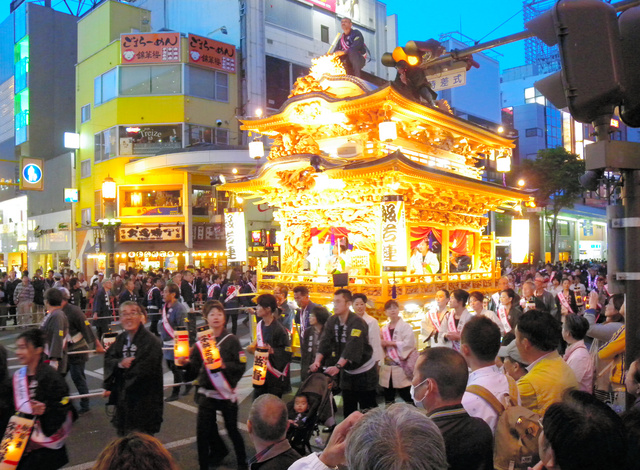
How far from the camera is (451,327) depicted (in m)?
7.64

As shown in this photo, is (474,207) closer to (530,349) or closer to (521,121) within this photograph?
(530,349)

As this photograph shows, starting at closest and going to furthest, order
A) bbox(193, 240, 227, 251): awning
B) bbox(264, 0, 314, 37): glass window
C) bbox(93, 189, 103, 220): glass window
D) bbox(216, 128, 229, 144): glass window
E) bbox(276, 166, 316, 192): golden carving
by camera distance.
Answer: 1. bbox(276, 166, 316, 192): golden carving
2. bbox(193, 240, 227, 251): awning
3. bbox(93, 189, 103, 220): glass window
4. bbox(216, 128, 229, 144): glass window
5. bbox(264, 0, 314, 37): glass window

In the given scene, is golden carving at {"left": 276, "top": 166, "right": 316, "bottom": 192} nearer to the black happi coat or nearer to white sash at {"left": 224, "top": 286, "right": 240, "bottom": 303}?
white sash at {"left": 224, "top": 286, "right": 240, "bottom": 303}

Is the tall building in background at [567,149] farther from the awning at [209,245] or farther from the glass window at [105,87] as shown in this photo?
the glass window at [105,87]

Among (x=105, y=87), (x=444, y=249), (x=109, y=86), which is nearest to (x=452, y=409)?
(x=444, y=249)

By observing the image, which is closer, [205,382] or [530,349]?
[530,349]

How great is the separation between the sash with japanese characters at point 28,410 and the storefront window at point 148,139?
85.4 ft

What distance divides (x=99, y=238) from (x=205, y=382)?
26.2 meters

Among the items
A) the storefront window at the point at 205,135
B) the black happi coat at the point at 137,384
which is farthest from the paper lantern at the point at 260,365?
the storefront window at the point at 205,135

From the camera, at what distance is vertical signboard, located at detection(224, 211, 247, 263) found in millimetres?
13938

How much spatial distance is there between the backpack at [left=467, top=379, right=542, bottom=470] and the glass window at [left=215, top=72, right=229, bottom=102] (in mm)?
29252

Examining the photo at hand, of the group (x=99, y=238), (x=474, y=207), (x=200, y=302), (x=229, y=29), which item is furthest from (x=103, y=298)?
(x=229, y=29)

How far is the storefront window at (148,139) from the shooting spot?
1133 inches

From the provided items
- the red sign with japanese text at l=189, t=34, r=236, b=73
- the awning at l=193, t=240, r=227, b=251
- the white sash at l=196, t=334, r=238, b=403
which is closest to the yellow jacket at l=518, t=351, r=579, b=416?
the white sash at l=196, t=334, r=238, b=403
